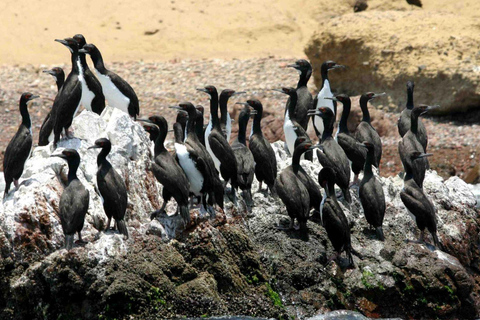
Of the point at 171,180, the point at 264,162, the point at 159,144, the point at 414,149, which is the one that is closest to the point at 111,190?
the point at 171,180

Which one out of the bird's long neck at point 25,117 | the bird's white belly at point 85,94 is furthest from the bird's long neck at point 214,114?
the bird's long neck at point 25,117

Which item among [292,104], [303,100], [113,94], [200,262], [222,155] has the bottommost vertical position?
[200,262]

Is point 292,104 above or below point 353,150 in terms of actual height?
above

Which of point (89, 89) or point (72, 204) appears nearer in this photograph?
point (72, 204)

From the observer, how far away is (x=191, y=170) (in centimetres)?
1289

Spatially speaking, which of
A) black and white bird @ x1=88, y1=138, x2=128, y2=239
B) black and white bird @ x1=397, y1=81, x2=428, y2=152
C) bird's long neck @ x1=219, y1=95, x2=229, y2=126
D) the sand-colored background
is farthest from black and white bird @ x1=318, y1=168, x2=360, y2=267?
the sand-colored background

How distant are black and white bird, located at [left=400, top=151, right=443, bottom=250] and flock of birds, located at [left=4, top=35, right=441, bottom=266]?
0.05ft

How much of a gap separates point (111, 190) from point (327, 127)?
4718 millimetres

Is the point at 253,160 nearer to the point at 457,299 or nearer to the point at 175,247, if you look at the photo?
the point at 175,247

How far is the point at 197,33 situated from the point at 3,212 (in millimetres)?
22962

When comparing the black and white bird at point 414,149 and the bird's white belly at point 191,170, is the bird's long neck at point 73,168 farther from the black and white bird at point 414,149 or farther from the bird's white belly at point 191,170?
the black and white bird at point 414,149

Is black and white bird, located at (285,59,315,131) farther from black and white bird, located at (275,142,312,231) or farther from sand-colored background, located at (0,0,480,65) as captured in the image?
sand-colored background, located at (0,0,480,65)

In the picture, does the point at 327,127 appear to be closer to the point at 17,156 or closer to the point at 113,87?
the point at 113,87

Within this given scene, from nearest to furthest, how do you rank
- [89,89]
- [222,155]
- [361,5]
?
1. [222,155]
2. [89,89]
3. [361,5]
